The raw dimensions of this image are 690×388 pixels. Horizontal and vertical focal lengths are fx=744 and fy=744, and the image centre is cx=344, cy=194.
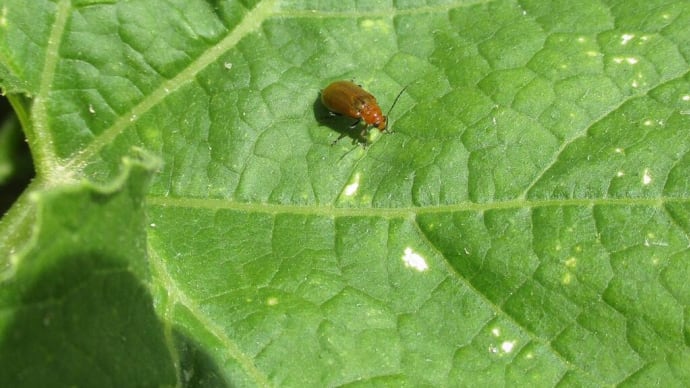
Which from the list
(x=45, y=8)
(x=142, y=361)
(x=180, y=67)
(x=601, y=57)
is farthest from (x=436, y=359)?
(x=45, y=8)

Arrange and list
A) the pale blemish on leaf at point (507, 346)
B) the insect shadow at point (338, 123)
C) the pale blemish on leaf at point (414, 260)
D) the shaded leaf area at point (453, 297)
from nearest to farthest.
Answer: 1. the shaded leaf area at point (453, 297)
2. the pale blemish on leaf at point (507, 346)
3. the pale blemish on leaf at point (414, 260)
4. the insect shadow at point (338, 123)

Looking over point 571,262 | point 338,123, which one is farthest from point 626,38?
point 338,123

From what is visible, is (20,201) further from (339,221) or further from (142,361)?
(339,221)

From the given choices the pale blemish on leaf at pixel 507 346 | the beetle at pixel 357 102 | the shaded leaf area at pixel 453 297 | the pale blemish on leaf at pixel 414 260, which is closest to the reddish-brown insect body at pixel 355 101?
the beetle at pixel 357 102

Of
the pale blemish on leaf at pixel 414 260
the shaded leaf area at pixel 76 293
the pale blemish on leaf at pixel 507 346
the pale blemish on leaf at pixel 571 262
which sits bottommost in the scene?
the pale blemish on leaf at pixel 507 346

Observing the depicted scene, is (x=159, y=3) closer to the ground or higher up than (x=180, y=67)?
higher up

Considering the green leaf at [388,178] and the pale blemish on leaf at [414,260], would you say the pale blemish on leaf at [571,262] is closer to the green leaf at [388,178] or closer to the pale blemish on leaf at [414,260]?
the green leaf at [388,178]
